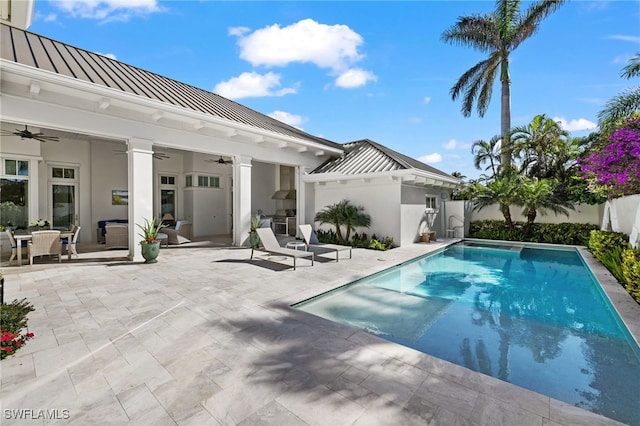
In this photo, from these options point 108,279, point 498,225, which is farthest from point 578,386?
point 498,225

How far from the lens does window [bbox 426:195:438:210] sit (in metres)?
17.1

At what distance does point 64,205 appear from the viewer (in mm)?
13773

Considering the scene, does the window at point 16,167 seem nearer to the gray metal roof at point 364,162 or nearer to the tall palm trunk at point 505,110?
the gray metal roof at point 364,162

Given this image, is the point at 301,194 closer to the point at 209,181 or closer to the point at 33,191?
the point at 209,181

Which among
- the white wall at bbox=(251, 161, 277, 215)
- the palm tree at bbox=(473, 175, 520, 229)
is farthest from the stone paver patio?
the white wall at bbox=(251, 161, 277, 215)

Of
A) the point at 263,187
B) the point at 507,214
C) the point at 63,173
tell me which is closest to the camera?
the point at 63,173

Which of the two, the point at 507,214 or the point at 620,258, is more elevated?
the point at 507,214

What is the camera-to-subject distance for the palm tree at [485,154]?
891 inches

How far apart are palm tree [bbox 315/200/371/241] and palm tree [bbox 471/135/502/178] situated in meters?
14.1

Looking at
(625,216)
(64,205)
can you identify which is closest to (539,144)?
(625,216)

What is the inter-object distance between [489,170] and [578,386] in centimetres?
2311

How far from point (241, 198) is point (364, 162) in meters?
6.53

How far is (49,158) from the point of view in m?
13.1

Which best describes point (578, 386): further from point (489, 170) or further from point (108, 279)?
point (489, 170)
